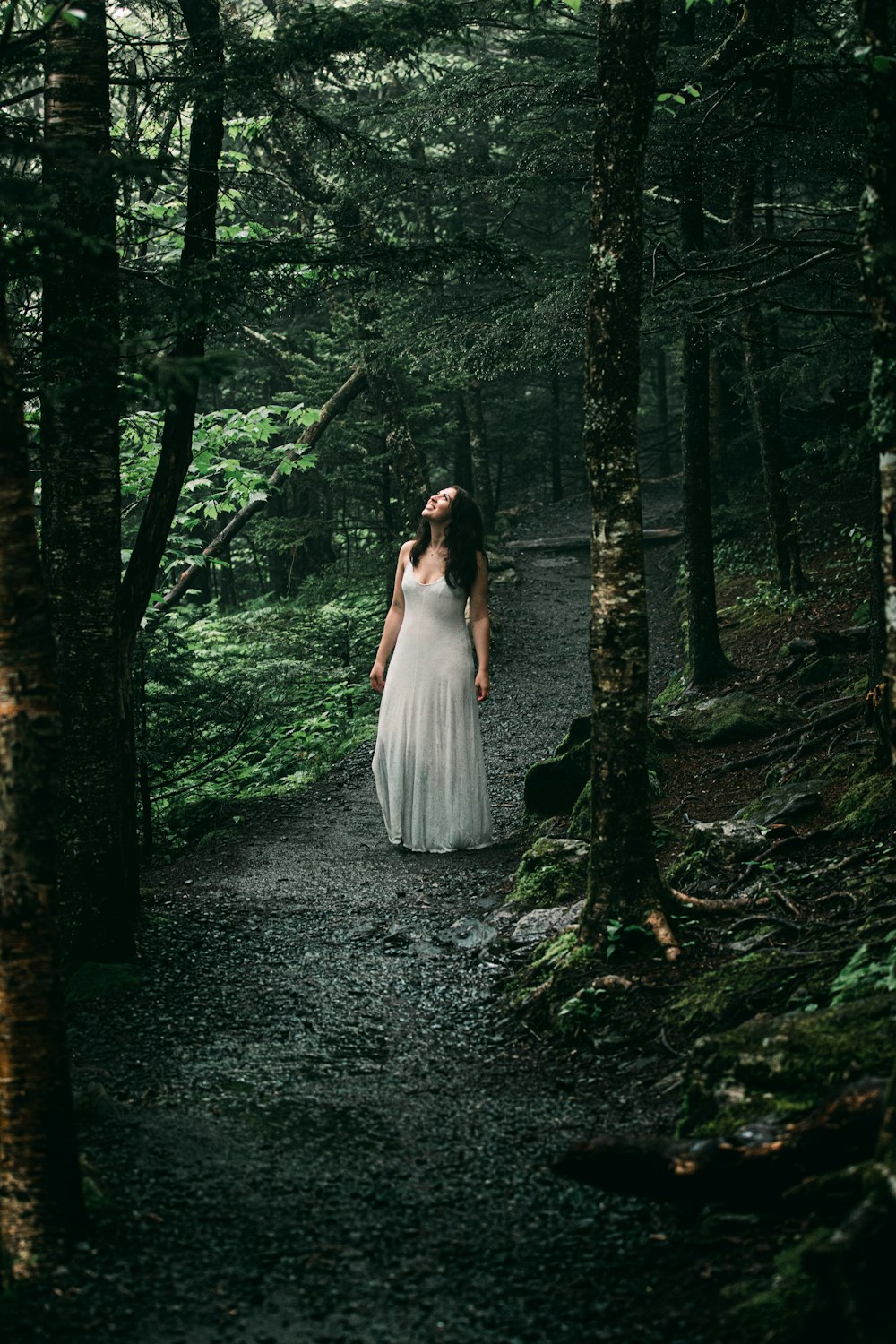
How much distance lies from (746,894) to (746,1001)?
1.39m

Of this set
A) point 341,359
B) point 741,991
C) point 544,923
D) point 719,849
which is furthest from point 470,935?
point 341,359

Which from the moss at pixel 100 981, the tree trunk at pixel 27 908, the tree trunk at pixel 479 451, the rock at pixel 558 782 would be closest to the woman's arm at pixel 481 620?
the rock at pixel 558 782

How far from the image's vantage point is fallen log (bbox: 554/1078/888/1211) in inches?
126

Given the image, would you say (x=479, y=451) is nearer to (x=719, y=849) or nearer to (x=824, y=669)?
(x=824, y=669)

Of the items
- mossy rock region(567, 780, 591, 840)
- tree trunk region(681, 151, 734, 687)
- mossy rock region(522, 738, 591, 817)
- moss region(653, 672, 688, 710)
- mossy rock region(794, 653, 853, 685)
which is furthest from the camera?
moss region(653, 672, 688, 710)

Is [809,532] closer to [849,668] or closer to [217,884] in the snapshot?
[849,668]

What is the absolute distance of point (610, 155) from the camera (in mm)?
5402

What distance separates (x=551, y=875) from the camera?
7.20 meters

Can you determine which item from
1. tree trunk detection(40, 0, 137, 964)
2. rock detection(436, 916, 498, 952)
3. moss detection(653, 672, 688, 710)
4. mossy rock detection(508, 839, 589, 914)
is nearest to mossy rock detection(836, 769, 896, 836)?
mossy rock detection(508, 839, 589, 914)

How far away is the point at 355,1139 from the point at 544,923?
2531mm

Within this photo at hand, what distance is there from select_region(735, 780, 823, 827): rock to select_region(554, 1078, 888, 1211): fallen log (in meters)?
3.79

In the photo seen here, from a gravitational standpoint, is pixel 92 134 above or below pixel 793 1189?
above

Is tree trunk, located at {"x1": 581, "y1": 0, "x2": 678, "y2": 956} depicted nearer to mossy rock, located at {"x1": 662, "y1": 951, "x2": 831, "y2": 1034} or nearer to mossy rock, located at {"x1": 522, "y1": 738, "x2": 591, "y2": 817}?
mossy rock, located at {"x1": 662, "y1": 951, "x2": 831, "y2": 1034}

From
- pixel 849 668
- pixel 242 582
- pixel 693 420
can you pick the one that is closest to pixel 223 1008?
pixel 849 668
